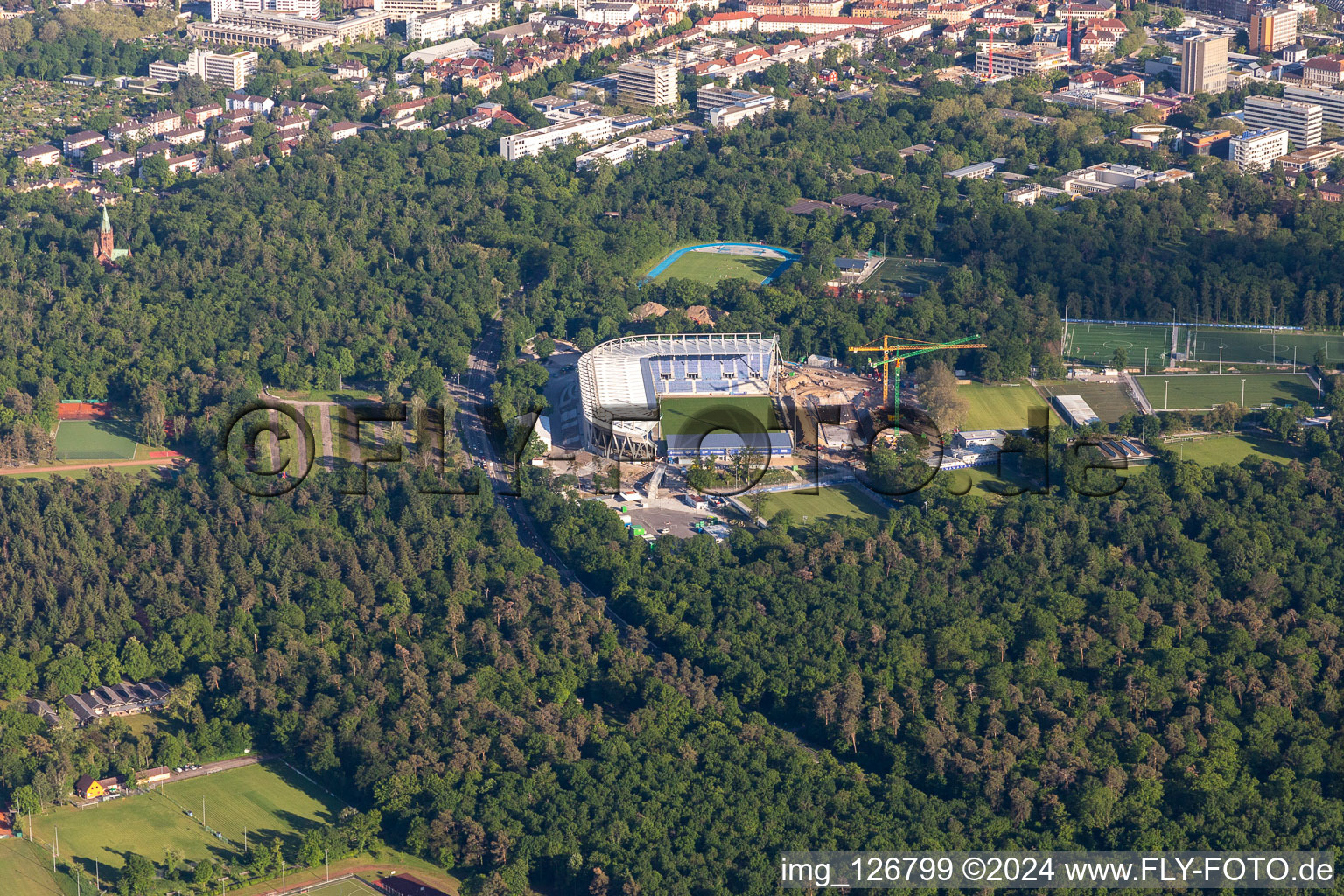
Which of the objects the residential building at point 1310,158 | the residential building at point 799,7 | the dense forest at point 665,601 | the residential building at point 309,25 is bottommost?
the dense forest at point 665,601

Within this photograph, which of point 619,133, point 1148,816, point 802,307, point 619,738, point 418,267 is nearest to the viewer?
point 1148,816

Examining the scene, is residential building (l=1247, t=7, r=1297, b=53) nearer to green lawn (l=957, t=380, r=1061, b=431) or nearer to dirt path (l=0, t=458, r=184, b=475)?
green lawn (l=957, t=380, r=1061, b=431)

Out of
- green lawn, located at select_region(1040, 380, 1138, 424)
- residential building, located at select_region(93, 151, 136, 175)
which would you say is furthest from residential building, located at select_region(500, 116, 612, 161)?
green lawn, located at select_region(1040, 380, 1138, 424)

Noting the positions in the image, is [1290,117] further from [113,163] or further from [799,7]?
[113,163]

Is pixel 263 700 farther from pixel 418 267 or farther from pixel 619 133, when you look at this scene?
pixel 619 133

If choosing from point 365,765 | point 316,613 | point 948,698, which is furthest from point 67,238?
point 948,698

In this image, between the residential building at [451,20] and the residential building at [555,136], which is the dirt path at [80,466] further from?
the residential building at [451,20]

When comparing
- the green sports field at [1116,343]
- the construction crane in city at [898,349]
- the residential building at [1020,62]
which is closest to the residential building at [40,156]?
the construction crane in city at [898,349]
